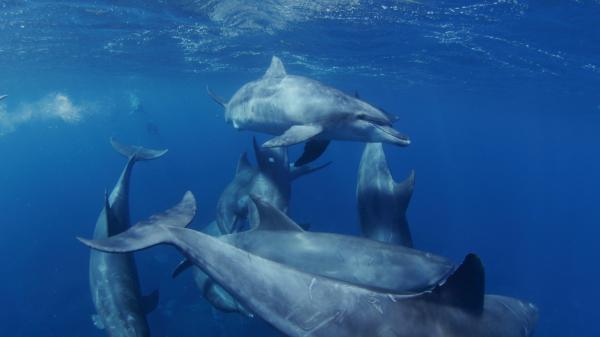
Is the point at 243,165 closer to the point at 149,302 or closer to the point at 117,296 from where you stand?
the point at 149,302

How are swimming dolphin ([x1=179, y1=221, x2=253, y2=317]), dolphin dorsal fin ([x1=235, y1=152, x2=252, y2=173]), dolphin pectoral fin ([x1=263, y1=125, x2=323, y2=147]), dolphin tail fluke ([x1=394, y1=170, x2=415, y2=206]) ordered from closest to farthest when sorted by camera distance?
dolphin pectoral fin ([x1=263, y1=125, x2=323, y2=147])
swimming dolphin ([x1=179, y1=221, x2=253, y2=317])
dolphin tail fluke ([x1=394, y1=170, x2=415, y2=206])
dolphin dorsal fin ([x1=235, y1=152, x2=252, y2=173])

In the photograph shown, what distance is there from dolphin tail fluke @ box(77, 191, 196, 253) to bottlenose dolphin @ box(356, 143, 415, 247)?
4404mm

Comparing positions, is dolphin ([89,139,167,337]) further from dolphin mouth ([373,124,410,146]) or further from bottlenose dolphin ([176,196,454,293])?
dolphin mouth ([373,124,410,146])

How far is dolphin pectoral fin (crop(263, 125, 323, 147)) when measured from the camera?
7.65 m

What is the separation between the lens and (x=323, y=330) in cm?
400

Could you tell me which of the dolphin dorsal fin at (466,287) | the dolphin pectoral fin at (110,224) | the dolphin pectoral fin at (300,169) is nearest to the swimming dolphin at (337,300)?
the dolphin dorsal fin at (466,287)

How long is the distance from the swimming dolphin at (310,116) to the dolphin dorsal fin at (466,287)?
11.3 feet

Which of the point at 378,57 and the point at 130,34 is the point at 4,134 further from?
the point at 378,57

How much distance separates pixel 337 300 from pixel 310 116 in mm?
5046

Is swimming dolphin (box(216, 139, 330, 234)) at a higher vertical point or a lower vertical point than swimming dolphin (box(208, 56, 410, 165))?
lower

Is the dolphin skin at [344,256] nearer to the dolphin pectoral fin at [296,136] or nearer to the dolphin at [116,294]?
the dolphin pectoral fin at [296,136]

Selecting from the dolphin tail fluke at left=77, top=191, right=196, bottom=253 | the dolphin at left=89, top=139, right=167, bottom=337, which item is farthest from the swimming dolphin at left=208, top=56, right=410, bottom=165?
the dolphin at left=89, top=139, right=167, bottom=337

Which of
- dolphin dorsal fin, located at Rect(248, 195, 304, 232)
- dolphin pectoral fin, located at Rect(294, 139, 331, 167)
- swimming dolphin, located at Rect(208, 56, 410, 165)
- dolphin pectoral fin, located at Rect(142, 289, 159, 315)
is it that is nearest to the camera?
dolphin dorsal fin, located at Rect(248, 195, 304, 232)

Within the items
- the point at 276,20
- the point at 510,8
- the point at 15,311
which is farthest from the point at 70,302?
the point at 510,8
